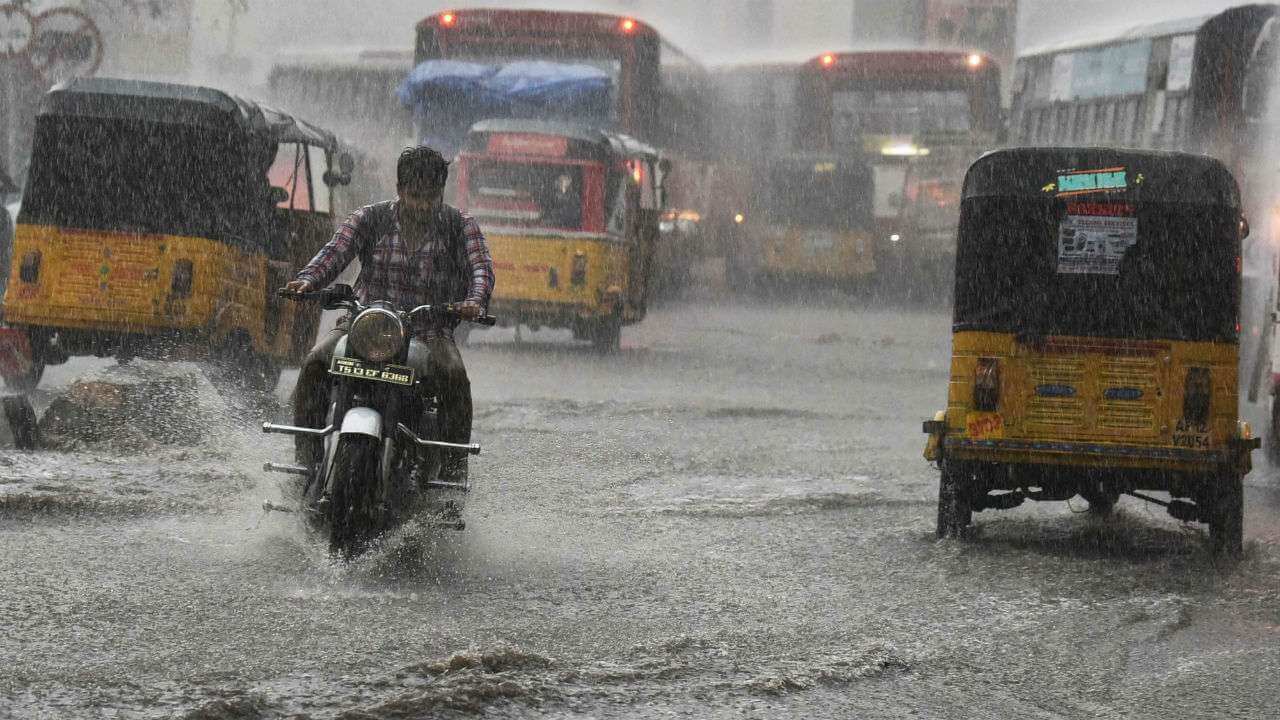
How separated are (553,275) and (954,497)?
12399 mm

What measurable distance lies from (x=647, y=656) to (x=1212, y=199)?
401 cm

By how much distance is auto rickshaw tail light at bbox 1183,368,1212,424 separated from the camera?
8195 millimetres

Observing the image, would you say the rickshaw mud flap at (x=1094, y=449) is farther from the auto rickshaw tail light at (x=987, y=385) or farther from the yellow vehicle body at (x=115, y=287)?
the yellow vehicle body at (x=115, y=287)

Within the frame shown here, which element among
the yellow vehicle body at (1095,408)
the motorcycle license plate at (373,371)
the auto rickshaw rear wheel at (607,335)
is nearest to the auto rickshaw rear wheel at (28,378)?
the motorcycle license plate at (373,371)

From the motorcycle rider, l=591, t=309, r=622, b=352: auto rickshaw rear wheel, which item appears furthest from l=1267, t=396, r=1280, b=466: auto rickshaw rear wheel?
l=591, t=309, r=622, b=352: auto rickshaw rear wheel

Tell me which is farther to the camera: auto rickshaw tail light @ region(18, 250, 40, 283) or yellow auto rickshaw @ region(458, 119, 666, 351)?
yellow auto rickshaw @ region(458, 119, 666, 351)

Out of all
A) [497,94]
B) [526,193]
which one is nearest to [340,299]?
[526,193]

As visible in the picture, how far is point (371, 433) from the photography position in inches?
264

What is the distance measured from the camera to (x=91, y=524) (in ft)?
26.1

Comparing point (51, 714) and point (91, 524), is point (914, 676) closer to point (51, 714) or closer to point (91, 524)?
point (51, 714)

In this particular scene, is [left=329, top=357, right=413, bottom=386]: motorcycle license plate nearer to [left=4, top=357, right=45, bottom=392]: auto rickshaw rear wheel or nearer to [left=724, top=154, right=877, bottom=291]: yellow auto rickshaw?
[left=4, top=357, right=45, bottom=392]: auto rickshaw rear wheel

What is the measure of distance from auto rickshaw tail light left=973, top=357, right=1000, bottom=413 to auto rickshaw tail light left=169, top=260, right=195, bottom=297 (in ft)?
19.5

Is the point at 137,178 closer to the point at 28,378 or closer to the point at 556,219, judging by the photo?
the point at 28,378

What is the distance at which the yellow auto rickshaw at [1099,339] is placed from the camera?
823cm
